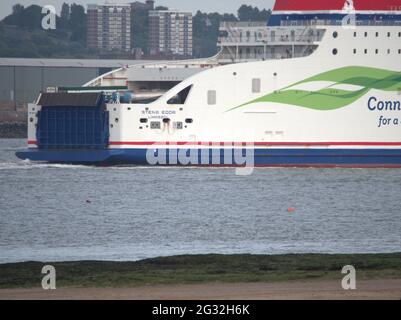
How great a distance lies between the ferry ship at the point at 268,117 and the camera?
44.6m

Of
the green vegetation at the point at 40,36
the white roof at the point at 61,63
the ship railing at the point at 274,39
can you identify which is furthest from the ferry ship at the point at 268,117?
the green vegetation at the point at 40,36

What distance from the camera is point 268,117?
44.8m

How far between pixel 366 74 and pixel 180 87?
6245 millimetres

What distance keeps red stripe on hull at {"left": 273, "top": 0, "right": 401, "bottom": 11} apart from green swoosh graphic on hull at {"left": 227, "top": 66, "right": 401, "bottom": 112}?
2512mm

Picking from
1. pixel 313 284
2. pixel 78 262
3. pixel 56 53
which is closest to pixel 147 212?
pixel 78 262

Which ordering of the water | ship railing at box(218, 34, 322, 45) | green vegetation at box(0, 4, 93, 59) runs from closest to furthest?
the water
ship railing at box(218, 34, 322, 45)
green vegetation at box(0, 4, 93, 59)

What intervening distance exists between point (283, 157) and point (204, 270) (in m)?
22.7

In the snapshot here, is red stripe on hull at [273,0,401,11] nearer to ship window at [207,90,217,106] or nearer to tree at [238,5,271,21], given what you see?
ship window at [207,90,217,106]

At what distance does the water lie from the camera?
1042 inches

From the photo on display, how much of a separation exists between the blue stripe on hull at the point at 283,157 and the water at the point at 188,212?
42 centimetres

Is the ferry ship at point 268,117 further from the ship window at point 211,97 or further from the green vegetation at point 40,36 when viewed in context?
the green vegetation at point 40,36

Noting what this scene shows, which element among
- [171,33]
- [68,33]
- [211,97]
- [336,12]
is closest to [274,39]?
[336,12]

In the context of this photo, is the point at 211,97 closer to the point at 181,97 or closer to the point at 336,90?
the point at 181,97

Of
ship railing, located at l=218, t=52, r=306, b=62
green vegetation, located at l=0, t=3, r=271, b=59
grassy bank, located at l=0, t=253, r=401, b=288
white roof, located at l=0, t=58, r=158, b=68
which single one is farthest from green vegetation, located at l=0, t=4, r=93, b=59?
grassy bank, located at l=0, t=253, r=401, b=288
